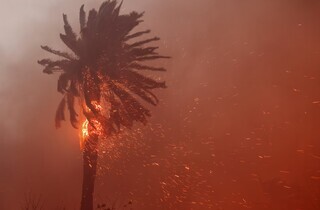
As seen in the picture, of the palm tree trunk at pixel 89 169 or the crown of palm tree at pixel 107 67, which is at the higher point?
the crown of palm tree at pixel 107 67

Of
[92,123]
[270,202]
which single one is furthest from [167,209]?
[92,123]

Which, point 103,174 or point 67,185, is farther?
point 67,185

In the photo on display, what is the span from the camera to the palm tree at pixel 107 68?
19.5 metres

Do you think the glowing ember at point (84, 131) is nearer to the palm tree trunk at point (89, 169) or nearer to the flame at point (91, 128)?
the flame at point (91, 128)

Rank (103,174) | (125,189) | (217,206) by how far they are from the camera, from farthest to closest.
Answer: (103,174), (125,189), (217,206)

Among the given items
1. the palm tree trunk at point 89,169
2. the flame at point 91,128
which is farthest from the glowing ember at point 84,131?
the palm tree trunk at point 89,169

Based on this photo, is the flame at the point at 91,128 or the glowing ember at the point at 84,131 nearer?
the flame at the point at 91,128

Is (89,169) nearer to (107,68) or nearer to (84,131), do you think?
(84,131)

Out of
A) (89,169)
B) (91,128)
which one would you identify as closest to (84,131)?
(91,128)

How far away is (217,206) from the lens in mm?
25844

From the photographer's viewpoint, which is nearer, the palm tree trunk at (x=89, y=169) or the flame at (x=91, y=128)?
the flame at (x=91, y=128)

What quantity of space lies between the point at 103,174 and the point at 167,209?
7.47 meters

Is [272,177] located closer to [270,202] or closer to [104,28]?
[270,202]

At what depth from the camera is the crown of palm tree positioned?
1947cm
